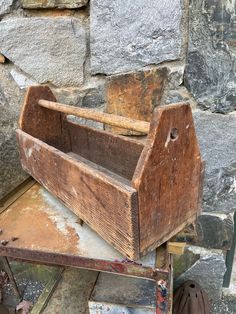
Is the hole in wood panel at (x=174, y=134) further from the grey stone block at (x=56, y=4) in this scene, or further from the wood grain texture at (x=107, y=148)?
the grey stone block at (x=56, y=4)

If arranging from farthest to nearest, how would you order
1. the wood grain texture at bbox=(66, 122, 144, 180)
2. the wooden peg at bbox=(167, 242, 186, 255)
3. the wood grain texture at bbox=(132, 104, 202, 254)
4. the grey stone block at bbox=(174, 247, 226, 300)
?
the grey stone block at bbox=(174, 247, 226, 300) < the wood grain texture at bbox=(66, 122, 144, 180) < the wooden peg at bbox=(167, 242, 186, 255) < the wood grain texture at bbox=(132, 104, 202, 254)

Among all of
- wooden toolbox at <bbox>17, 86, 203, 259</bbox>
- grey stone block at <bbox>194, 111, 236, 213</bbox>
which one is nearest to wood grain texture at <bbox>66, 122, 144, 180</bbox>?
wooden toolbox at <bbox>17, 86, 203, 259</bbox>

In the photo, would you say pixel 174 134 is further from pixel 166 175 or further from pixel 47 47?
pixel 47 47

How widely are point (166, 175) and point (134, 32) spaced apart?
0.50 meters

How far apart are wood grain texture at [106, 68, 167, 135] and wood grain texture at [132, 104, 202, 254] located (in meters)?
0.37

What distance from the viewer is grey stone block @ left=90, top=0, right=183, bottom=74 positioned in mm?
865

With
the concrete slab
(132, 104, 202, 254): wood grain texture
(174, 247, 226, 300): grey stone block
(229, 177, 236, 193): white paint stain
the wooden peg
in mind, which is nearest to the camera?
(132, 104, 202, 254): wood grain texture

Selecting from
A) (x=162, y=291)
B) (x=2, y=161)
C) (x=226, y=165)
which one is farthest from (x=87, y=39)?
(x=162, y=291)

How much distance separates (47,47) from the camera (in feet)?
3.14

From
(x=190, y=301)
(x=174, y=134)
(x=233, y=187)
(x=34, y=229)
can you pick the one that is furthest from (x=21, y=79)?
(x=190, y=301)

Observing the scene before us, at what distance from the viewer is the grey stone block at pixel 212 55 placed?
0.83 metres

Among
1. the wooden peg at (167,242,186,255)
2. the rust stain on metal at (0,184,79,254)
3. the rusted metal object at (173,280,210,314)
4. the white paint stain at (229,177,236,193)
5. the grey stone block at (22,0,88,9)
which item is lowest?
the rusted metal object at (173,280,210,314)

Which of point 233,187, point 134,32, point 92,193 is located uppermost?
→ point 134,32

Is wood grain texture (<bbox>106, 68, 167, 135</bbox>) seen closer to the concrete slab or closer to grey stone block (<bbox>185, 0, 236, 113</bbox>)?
grey stone block (<bbox>185, 0, 236, 113</bbox>)
